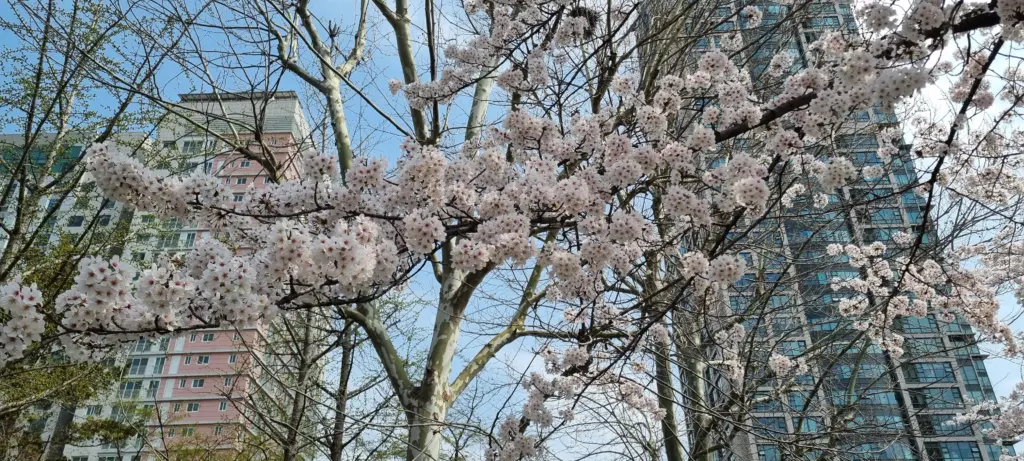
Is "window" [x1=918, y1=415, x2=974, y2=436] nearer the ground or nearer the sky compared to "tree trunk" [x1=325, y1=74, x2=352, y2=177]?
nearer the ground

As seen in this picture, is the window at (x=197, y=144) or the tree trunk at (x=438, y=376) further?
the window at (x=197, y=144)

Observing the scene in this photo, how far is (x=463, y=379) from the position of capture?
219 inches

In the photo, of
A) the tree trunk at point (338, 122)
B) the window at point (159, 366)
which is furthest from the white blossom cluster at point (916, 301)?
the window at point (159, 366)

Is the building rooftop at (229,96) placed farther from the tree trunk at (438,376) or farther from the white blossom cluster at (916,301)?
the white blossom cluster at (916,301)

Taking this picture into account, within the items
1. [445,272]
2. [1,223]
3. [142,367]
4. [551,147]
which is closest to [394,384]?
[445,272]

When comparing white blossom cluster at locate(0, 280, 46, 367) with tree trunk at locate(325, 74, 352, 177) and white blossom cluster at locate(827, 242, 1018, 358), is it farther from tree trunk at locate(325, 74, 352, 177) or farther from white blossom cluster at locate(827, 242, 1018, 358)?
white blossom cluster at locate(827, 242, 1018, 358)

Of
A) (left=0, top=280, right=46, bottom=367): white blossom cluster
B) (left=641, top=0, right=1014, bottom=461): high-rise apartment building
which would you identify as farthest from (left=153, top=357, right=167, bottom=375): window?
(left=0, top=280, right=46, bottom=367): white blossom cluster

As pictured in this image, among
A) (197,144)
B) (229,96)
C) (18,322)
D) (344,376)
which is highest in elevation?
(197,144)

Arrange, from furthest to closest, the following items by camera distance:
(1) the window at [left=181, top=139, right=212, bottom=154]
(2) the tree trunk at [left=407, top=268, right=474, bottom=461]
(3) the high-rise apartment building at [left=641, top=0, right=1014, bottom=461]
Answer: (1) the window at [left=181, top=139, right=212, bottom=154] → (3) the high-rise apartment building at [left=641, top=0, right=1014, bottom=461] → (2) the tree trunk at [left=407, top=268, right=474, bottom=461]

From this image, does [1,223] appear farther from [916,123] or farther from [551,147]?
[916,123]

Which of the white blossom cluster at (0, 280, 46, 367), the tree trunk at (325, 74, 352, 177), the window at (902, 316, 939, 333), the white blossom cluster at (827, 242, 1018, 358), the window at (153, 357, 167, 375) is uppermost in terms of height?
the window at (153, 357, 167, 375)

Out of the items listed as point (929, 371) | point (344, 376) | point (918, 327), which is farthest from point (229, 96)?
point (929, 371)

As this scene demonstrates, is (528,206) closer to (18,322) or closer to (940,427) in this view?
(18,322)

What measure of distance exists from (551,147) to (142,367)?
2117 inches
